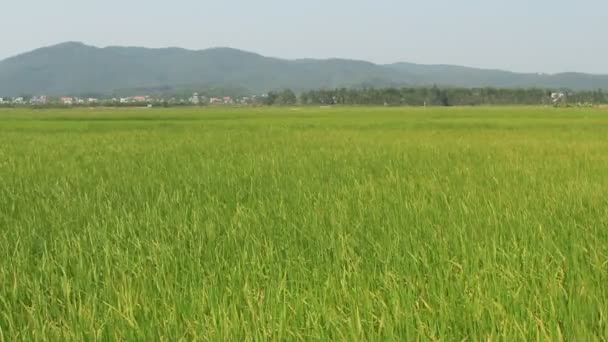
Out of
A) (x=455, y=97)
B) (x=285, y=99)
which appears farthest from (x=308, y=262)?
(x=285, y=99)

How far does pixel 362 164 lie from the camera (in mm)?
8273

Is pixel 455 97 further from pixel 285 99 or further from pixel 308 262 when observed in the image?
pixel 308 262

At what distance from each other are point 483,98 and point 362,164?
108997 mm

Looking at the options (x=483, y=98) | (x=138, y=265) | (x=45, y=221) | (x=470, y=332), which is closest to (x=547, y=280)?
(x=470, y=332)

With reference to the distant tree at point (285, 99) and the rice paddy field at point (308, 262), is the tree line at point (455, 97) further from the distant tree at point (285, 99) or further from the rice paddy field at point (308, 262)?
the rice paddy field at point (308, 262)

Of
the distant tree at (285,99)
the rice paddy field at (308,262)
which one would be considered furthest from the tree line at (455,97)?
the rice paddy field at (308,262)

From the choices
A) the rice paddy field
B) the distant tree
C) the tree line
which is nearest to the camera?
the rice paddy field

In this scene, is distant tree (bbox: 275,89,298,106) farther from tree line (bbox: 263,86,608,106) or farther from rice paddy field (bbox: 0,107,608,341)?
rice paddy field (bbox: 0,107,608,341)

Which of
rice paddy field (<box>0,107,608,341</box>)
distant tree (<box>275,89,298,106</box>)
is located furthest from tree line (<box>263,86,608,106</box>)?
rice paddy field (<box>0,107,608,341</box>)

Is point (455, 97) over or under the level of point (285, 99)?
under

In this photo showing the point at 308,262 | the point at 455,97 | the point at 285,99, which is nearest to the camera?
the point at 308,262

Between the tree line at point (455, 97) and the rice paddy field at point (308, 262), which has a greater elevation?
the tree line at point (455, 97)

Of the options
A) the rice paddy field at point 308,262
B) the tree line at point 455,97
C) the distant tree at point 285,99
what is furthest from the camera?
the distant tree at point 285,99

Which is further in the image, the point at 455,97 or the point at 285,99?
the point at 285,99
